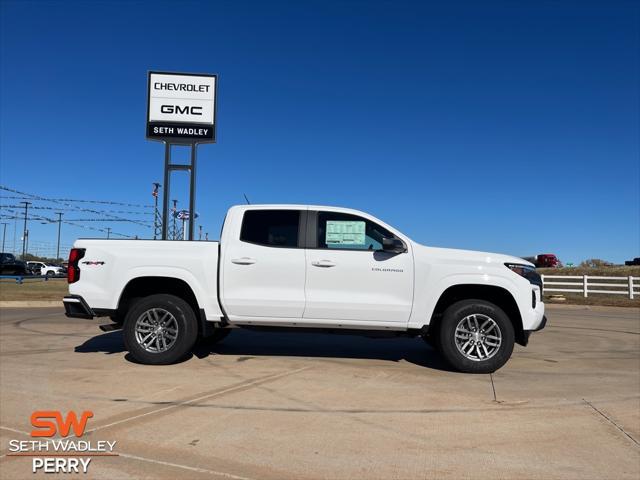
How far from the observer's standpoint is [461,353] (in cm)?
600

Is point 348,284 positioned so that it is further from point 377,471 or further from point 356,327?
point 377,471

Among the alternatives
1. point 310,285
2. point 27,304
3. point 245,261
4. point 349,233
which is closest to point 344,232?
point 349,233

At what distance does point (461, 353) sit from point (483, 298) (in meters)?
0.81

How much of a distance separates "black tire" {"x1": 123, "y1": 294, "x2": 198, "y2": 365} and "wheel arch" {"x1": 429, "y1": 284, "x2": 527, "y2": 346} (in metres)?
3.06

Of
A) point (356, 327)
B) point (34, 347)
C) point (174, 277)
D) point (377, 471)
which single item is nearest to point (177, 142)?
point (34, 347)

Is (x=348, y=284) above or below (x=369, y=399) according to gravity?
above

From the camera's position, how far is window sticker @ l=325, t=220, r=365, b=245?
246 inches

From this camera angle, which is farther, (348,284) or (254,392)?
(348,284)

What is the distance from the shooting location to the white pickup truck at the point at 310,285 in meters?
6.03

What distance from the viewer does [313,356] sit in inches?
276

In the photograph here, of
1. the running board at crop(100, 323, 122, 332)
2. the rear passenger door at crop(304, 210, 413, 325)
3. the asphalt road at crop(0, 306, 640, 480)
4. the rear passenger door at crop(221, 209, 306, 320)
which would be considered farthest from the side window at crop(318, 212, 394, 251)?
the running board at crop(100, 323, 122, 332)

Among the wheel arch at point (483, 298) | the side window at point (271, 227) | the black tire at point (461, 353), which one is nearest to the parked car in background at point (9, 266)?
the side window at point (271, 227)

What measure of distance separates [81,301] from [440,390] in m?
4.49

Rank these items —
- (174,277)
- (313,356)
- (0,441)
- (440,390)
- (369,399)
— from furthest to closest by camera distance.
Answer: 1. (313,356)
2. (174,277)
3. (440,390)
4. (369,399)
5. (0,441)
